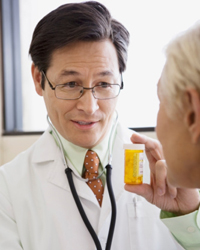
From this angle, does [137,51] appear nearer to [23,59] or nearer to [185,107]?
[23,59]

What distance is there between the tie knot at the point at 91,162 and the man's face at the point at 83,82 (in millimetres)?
40

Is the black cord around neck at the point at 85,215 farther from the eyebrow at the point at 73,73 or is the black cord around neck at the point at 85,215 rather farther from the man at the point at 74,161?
the eyebrow at the point at 73,73

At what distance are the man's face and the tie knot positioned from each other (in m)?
0.04

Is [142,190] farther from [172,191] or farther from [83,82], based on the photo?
[83,82]

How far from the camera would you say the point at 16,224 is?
142 cm

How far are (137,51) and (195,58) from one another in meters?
1.78

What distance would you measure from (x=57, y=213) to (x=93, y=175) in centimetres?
20

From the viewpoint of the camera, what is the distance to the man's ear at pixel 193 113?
0.75m

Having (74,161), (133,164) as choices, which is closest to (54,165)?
(74,161)

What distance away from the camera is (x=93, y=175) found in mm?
1510

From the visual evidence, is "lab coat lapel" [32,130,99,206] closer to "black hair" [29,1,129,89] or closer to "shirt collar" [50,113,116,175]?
"shirt collar" [50,113,116,175]

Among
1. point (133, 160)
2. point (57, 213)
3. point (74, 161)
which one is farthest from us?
point (74, 161)

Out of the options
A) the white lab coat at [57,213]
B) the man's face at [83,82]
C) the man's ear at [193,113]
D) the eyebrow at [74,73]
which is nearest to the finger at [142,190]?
the white lab coat at [57,213]

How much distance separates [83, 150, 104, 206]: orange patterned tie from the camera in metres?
1.49
